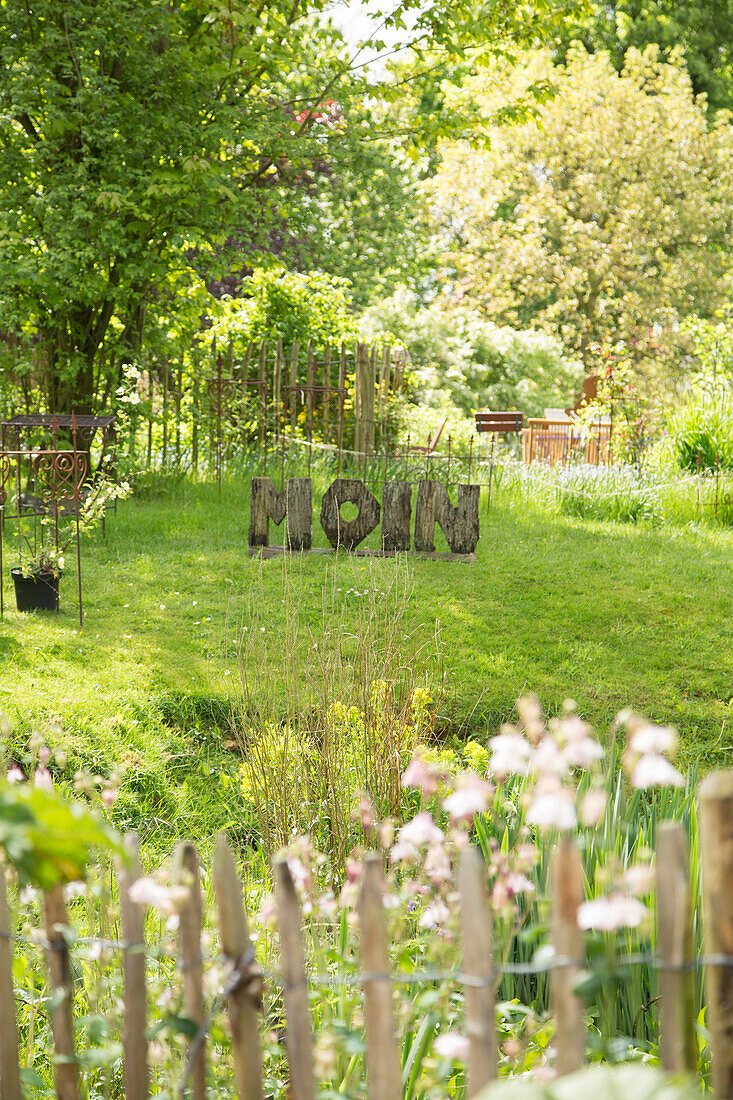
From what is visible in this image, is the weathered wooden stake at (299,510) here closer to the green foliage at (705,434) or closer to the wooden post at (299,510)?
the wooden post at (299,510)

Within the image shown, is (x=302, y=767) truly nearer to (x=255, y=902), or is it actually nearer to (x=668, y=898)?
(x=255, y=902)

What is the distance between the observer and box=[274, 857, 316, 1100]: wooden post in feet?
3.87

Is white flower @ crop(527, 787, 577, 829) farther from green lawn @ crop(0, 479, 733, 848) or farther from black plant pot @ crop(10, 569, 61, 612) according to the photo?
black plant pot @ crop(10, 569, 61, 612)

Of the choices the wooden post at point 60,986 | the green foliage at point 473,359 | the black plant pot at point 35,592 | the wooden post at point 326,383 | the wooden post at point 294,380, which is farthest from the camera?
the green foliage at point 473,359

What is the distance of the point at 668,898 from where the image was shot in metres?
1.08

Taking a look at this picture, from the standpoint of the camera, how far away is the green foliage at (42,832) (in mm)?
904

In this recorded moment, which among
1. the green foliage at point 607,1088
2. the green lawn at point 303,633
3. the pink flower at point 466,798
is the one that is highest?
the pink flower at point 466,798

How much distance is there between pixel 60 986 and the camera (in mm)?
1376

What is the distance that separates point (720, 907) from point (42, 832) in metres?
0.74

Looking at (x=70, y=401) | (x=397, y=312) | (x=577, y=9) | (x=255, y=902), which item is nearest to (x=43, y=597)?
(x=255, y=902)

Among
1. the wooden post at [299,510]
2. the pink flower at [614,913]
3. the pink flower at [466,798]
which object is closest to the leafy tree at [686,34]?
the wooden post at [299,510]

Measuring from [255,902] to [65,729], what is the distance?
5.14 ft

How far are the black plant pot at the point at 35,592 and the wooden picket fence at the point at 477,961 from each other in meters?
4.53

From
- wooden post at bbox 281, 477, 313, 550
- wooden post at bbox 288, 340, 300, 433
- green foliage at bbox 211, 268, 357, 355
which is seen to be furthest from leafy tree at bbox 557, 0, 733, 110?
wooden post at bbox 281, 477, 313, 550
